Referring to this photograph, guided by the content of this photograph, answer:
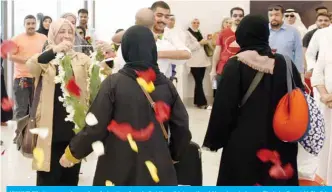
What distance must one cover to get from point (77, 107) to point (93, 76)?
241mm

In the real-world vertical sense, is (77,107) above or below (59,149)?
above

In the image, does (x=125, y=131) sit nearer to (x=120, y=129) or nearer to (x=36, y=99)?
(x=120, y=129)

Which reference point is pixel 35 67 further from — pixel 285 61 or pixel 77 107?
pixel 285 61

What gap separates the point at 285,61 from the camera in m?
2.85

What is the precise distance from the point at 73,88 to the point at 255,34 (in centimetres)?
106

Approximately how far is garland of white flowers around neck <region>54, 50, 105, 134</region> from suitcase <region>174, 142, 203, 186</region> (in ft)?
2.08

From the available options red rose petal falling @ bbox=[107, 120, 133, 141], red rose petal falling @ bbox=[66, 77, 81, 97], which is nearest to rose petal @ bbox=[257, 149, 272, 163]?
red rose petal falling @ bbox=[107, 120, 133, 141]

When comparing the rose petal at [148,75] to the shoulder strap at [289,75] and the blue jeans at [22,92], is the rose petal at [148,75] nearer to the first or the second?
the shoulder strap at [289,75]

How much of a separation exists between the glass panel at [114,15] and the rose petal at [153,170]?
8991 millimetres

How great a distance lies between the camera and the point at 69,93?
3.10m

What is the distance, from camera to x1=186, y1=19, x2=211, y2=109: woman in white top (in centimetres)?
1037

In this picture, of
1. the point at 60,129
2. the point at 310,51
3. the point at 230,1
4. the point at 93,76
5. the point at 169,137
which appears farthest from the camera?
the point at 230,1

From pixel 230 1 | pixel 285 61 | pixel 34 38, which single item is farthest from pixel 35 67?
pixel 230 1

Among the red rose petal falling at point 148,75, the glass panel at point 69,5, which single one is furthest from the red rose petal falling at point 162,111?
the glass panel at point 69,5
